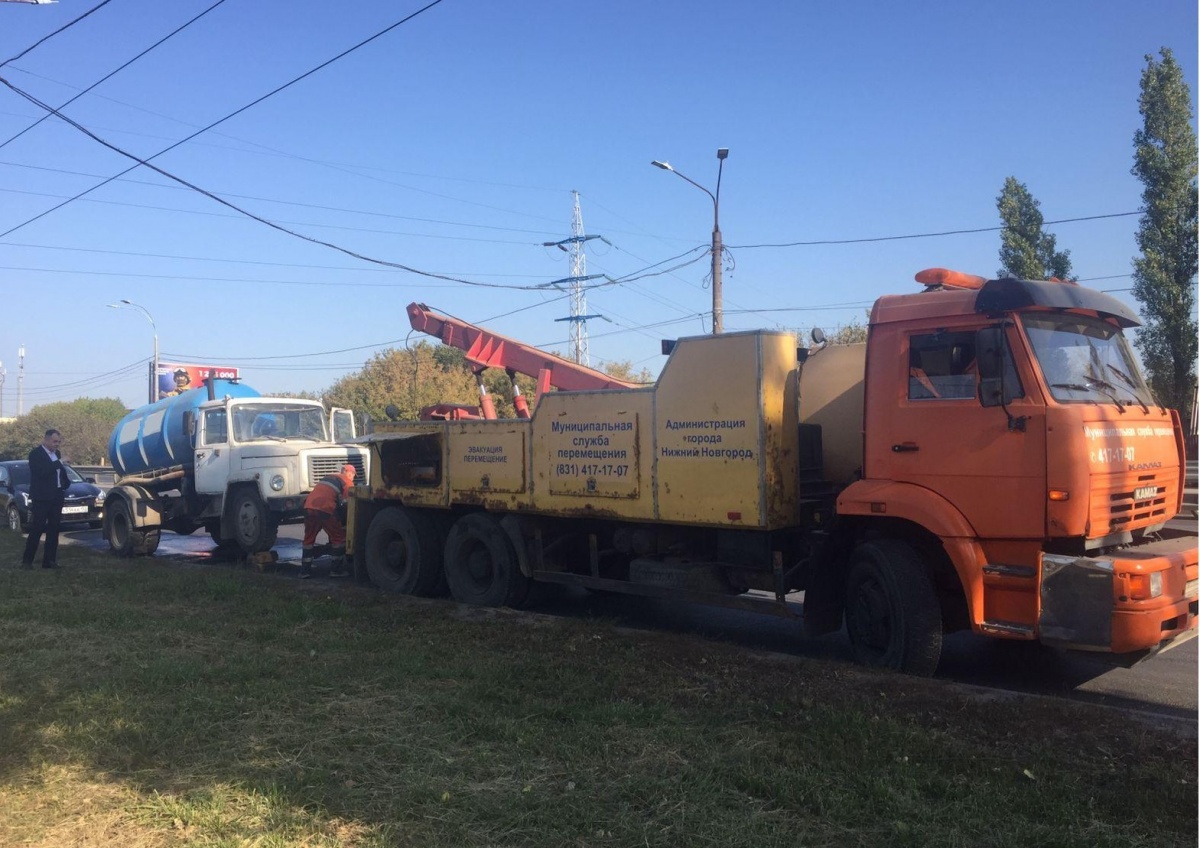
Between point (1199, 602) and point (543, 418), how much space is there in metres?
5.56


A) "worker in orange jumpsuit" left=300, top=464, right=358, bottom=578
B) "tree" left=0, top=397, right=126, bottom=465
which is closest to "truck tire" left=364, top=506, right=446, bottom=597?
"worker in orange jumpsuit" left=300, top=464, right=358, bottom=578

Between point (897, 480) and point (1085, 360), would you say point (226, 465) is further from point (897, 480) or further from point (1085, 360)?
point (1085, 360)

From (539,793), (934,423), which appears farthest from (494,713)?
(934,423)

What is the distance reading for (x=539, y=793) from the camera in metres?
4.47

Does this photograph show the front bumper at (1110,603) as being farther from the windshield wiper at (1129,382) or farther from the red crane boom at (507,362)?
the red crane boom at (507,362)

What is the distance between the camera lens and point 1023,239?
26.4 m

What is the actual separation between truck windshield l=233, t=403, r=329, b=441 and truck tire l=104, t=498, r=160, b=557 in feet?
8.15

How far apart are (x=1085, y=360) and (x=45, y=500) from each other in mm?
12658

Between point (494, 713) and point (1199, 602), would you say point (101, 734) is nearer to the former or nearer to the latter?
point (494, 713)

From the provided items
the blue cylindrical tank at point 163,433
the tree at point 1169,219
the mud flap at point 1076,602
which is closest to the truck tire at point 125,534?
the blue cylindrical tank at point 163,433

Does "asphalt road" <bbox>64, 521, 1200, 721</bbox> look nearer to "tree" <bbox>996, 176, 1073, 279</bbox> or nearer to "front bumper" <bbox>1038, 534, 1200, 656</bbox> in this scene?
"front bumper" <bbox>1038, 534, 1200, 656</bbox>

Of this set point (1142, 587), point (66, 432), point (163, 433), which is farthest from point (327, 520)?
point (66, 432)

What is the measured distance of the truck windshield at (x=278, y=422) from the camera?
1460 centimetres

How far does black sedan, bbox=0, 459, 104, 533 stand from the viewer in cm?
1906
